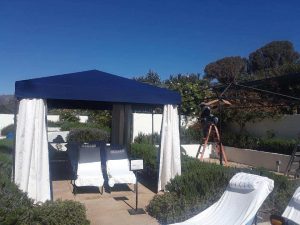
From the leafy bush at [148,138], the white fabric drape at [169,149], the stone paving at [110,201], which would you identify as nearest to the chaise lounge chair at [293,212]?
the stone paving at [110,201]

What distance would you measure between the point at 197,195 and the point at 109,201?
233 centimetres

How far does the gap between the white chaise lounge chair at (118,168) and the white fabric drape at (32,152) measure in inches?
80.2

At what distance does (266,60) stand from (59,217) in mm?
47494

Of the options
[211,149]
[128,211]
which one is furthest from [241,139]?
[128,211]

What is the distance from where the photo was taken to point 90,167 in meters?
9.98

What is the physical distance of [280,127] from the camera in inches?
669

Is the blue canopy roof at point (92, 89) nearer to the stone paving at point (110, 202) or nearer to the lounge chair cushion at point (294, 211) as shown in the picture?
the stone paving at point (110, 202)

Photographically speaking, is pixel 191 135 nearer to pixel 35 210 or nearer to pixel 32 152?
pixel 32 152

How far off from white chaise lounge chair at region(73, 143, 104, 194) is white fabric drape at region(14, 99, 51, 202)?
144 cm

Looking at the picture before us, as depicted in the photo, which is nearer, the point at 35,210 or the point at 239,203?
the point at 239,203

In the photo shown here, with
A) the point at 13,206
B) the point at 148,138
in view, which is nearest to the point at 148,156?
the point at 13,206

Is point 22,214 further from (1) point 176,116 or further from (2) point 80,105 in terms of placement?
(2) point 80,105

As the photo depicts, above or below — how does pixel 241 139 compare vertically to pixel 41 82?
below

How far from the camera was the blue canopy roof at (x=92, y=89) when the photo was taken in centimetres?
782
